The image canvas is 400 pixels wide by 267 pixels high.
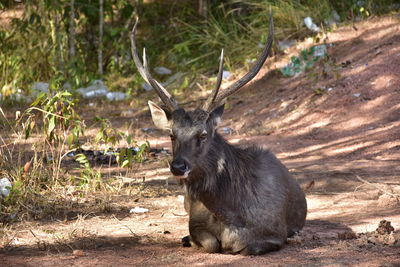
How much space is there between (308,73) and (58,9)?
4.62 meters

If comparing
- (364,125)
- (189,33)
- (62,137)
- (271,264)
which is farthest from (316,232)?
(189,33)

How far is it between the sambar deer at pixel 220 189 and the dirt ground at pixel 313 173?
4.9 inches

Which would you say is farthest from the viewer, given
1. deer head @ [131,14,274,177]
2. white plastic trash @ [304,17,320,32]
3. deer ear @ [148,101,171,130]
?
white plastic trash @ [304,17,320,32]

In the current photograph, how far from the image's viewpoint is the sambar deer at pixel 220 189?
→ 495 centimetres

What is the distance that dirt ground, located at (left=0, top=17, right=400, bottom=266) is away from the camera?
4938mm

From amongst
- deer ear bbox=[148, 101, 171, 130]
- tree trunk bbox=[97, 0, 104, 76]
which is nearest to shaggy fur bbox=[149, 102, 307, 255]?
deer ear bbox=[148, 101, 171, 130]

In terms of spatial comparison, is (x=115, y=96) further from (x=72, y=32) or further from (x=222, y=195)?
(x=222, y=195)

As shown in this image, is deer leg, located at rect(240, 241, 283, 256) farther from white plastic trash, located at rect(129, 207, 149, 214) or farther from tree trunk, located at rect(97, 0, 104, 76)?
Answer: tree trunk, located at rect(97, 0, 104, 76)

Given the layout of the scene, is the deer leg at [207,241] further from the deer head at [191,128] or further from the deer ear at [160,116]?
the deer ear at [160,116]

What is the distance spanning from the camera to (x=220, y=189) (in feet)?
16.7

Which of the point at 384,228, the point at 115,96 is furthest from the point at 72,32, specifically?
the point at 384,228

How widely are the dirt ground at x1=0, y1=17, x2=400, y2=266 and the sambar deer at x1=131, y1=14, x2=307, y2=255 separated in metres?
0.12

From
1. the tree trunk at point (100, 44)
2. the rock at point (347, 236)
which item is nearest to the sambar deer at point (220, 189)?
the rock at point (347, 236)

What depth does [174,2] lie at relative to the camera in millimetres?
15844
